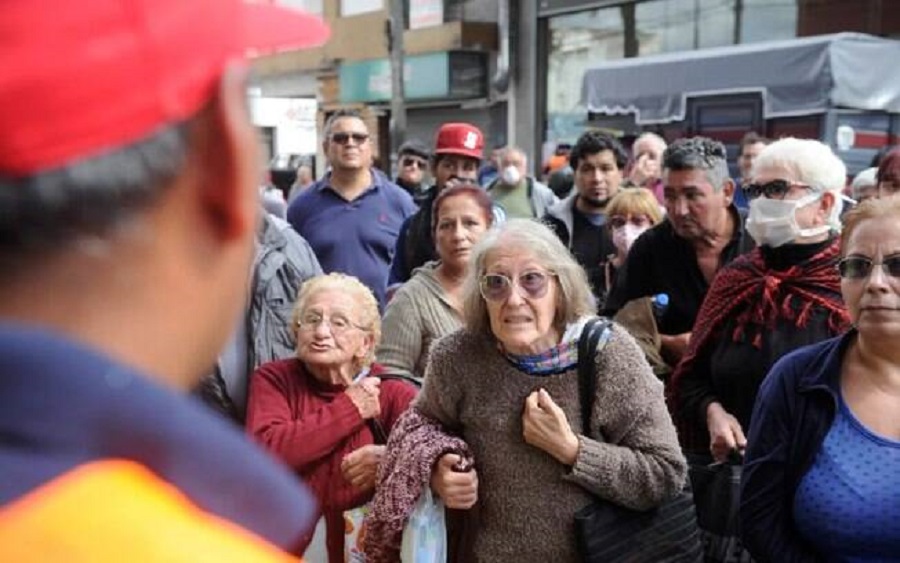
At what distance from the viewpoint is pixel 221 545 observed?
2.13ft

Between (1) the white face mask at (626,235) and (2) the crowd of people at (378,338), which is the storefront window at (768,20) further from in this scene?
(1) the white face mask at (626,235)

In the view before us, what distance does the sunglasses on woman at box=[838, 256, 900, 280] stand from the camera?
2.53m

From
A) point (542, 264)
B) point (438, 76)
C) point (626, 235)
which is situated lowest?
point (626, 235)

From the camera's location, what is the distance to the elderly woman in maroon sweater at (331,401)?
293cm

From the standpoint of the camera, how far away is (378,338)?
129 inches

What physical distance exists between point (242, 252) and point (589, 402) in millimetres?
1976

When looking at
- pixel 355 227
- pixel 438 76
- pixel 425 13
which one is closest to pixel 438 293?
pixel 355 227

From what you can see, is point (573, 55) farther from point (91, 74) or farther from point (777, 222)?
point (91, 74)

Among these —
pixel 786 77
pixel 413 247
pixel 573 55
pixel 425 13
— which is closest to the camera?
pixel 413 247

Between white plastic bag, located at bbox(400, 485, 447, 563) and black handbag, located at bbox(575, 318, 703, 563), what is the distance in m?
0.38

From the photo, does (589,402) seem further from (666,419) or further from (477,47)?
(477,47)

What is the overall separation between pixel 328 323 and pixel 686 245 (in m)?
1.55

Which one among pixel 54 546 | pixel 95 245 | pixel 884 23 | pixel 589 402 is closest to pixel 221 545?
pixel 54 546

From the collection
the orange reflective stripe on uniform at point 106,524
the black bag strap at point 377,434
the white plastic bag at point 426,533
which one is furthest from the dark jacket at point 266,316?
the orange reflective stripe on uniform at point 106,524
